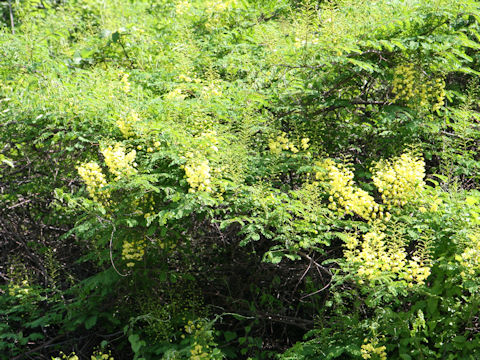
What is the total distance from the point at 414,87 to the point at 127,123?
2203mm

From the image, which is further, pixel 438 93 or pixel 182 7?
pixel 182 7

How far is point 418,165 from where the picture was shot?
3.60 meters

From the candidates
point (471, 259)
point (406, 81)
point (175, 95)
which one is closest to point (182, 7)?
point (175, 95)

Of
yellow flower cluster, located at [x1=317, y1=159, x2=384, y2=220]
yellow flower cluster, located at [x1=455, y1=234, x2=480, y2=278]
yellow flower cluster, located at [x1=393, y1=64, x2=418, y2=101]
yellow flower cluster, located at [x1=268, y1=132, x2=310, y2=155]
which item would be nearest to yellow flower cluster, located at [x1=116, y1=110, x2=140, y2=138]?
yellow flower cluster, located at [x1=268, y1=132, x2=310, y2=155]

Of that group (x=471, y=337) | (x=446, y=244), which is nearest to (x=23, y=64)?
(x=446, y=244)

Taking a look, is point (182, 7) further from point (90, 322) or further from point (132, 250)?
point (90, 322)

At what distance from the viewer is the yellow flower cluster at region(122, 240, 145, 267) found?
3.53 meters

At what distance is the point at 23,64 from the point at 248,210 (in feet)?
8.53

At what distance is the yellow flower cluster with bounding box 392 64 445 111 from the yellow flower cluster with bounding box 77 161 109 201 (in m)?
2.33

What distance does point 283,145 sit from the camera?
391 centimetres

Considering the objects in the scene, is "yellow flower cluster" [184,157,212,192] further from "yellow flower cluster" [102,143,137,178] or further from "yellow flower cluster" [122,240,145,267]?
"yellow flower cluster" [122,240,145,267]

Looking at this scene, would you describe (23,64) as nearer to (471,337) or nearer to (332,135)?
(332,135)

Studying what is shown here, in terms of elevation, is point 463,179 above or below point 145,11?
below

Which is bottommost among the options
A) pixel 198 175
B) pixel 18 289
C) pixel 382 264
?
pixel 18 289
